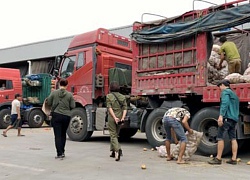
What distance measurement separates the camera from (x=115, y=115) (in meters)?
7.85

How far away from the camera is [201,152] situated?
843 cm

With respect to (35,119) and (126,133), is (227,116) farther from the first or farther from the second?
(35,119)

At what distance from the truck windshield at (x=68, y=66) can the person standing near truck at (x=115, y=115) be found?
4086mm

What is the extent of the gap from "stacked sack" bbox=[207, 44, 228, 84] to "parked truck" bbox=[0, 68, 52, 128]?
11358mm

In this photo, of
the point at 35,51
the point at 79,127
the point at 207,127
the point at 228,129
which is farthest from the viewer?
the point at 35,51

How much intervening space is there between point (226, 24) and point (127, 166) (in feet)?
12.6

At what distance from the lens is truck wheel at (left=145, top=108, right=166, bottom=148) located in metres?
9.36

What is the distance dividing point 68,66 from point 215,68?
5.04 m

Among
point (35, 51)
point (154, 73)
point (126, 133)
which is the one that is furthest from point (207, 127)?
point (35, 51)

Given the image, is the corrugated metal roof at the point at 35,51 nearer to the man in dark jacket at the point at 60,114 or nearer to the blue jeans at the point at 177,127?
the man in dark jacket at the point at 60,114

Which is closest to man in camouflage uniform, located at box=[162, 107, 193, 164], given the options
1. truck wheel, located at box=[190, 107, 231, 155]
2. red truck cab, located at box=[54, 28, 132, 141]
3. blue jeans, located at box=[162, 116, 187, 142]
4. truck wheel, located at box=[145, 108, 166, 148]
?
blue jeans, located at box=[162, 116, 187, 142]

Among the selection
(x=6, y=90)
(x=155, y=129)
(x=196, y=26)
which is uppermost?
(x=196, y=26)

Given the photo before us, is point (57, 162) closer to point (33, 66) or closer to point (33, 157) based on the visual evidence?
point (33, 157)

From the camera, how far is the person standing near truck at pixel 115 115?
7719 mm
